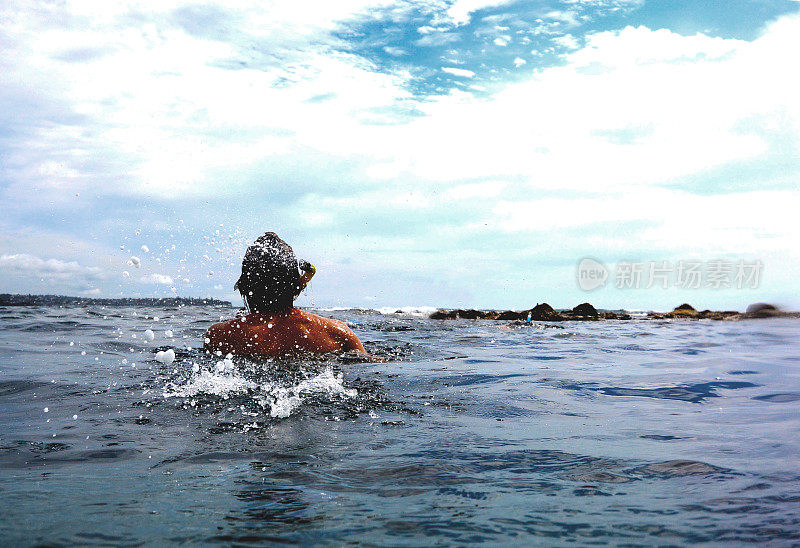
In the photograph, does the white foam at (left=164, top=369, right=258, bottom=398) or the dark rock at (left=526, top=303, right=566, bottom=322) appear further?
the dark rock at (left=526, top=303, right=566, bottom=322)

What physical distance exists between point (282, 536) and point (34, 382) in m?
4.59

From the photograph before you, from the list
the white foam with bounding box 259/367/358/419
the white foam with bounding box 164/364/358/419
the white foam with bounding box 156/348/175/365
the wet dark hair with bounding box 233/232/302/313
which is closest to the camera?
the white foam with bounding box 259/367/358/419

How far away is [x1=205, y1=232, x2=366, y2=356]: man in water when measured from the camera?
570 centimetres

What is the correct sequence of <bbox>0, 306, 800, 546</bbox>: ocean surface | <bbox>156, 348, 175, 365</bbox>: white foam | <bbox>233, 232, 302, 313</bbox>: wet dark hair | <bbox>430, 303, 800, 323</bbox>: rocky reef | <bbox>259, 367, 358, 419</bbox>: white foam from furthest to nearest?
<bbox>430, 303, 800, 323</bbox>: rocky reef → <bbox>156, 348, 175, 365</bbox>: white foam → <bbox>233, 232, 302, 313</bbox>: wet dark hair → <bbox>259, 367, 358, 419</bbox>: white foam → <bbox>0, 306, 800, 546</bbox>: ocean surface

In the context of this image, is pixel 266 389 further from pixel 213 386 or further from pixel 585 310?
pixel 585 310

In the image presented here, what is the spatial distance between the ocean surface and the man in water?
22 cm

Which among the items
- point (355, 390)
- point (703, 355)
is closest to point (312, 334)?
point (355, 390)

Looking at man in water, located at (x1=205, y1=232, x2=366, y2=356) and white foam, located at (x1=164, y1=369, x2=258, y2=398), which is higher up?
man in water, located at (x1=205, y1=232, x2=366, y2=356)

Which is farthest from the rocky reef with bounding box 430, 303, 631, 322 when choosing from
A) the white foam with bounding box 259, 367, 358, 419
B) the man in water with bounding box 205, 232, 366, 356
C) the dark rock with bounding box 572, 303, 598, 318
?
the white foam with bounding box 259, 367, 358, 419

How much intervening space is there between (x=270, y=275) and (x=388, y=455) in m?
2.97

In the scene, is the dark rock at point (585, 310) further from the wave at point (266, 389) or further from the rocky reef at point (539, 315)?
the wave at point (266, 389)

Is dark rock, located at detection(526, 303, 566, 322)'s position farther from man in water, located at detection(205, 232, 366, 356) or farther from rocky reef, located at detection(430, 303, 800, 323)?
man in water, located at detection(205, 232, 366, 356)

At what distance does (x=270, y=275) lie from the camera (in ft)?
18.6

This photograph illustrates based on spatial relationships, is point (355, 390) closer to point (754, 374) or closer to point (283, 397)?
point (283, 397)
